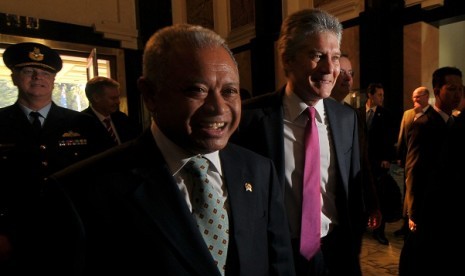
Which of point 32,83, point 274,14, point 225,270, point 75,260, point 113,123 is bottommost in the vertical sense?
point 225,270

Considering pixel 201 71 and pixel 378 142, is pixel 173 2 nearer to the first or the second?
pixel 378 142

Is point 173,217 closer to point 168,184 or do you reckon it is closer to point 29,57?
point 168,184

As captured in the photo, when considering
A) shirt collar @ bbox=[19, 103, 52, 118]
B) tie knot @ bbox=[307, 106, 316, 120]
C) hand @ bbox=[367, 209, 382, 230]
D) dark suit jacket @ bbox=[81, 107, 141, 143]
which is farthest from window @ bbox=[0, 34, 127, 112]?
hand @ bbox=[367, 209, 382, 230]

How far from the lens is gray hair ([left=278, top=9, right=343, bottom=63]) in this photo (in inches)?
58.6

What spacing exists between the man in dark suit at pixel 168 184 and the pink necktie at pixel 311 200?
499 millimetres

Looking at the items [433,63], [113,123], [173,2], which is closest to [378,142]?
[433,63]

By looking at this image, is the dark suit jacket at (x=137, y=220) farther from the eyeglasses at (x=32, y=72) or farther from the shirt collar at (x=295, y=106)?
the eyeglasses at (x=32, y=72)

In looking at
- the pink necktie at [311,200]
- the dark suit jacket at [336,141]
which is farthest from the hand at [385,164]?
the pink necktie at [311,200]

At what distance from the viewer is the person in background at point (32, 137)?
1.87 m

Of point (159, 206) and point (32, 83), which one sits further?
point (32, 83)

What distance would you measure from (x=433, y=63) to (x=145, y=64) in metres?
6.10

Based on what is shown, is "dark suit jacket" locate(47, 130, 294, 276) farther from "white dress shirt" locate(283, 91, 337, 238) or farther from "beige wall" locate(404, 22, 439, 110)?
"beige wall" locate(404, 22, 439, 110)

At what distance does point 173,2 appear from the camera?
28.2 feet

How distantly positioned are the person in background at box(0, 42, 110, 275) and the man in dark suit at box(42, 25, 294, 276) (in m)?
1.07
